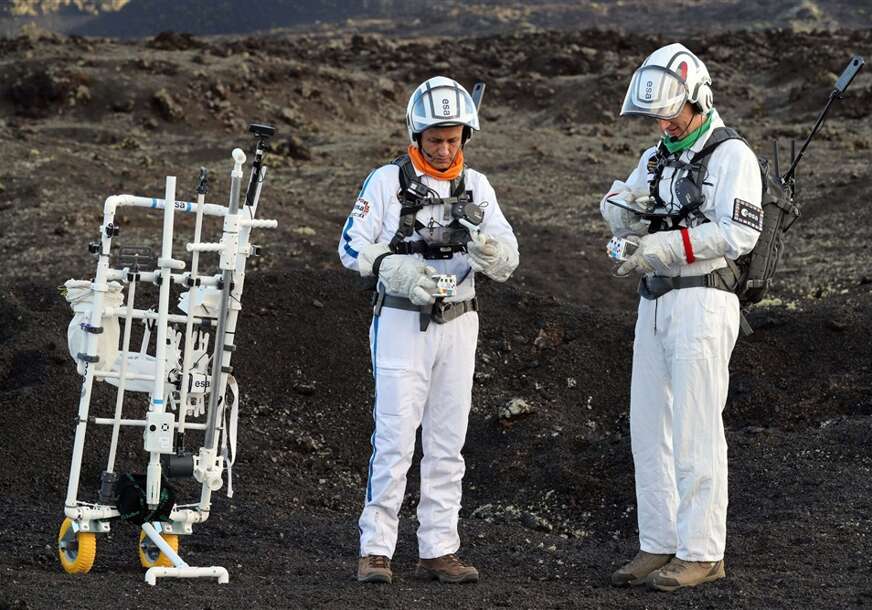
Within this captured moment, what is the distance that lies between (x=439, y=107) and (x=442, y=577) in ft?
6.79

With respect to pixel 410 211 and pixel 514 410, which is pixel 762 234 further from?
pixel 514 410

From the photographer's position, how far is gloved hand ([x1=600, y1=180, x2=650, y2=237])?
6.38 metres

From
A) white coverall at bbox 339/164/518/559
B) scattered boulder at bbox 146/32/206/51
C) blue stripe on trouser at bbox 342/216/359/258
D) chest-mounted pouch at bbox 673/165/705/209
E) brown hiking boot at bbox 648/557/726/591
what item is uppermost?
scattered boulder at bbox 146/32/206/51

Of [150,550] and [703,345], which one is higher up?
[703,345]

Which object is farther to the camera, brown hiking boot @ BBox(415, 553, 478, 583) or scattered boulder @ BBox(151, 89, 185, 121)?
scattered boulder @ BBox(151, 89, 185, 121)

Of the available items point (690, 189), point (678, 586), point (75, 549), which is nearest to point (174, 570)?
point (75, 549)

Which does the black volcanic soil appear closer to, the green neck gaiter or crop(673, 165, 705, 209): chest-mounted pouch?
crop(673, 165, 705, 209): chest-mounted pouch

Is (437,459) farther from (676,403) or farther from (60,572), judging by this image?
(60,572)

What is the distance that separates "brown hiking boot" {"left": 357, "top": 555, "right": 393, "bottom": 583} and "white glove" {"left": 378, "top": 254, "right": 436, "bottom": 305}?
3.80 feet

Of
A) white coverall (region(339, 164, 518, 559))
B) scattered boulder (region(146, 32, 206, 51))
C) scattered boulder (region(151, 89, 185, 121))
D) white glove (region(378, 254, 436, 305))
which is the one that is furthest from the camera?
scattered boulder (region(146, 32, 206, 51))

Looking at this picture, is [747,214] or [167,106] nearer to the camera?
[747,214]

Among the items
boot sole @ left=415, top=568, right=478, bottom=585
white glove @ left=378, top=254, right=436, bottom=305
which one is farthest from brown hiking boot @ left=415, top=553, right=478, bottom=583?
white glove @ left=378, top=254, right=436, bottom=305

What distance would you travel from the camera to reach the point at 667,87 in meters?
6.11

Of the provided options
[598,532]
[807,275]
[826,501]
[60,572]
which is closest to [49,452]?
[60,572]
